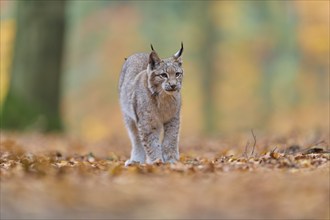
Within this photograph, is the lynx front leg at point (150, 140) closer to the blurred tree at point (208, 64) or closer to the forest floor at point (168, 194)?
the forest floor at point (168, 194)

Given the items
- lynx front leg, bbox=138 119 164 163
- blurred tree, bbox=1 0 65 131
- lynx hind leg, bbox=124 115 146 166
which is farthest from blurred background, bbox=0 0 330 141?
lynx front leg, bbox=138 119 164 163

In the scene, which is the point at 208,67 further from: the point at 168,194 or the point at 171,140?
the point at 168,194

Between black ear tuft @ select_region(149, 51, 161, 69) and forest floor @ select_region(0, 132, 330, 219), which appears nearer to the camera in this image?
forest floor @ select_region(0, 132, 330, 219)

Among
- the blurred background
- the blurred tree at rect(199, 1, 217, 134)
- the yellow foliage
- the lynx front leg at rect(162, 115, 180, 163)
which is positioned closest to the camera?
the lynx front leg at rect(162, 115, 180, 163)

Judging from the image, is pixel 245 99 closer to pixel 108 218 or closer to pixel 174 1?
pixel 174 1

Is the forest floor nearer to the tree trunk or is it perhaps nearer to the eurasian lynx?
the eurasian lynx

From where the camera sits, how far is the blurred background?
31.5 metres

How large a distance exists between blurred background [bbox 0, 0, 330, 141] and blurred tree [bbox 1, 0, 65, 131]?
36.6 feet

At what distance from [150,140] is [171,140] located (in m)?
0.25

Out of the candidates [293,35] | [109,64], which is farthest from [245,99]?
[109,64]

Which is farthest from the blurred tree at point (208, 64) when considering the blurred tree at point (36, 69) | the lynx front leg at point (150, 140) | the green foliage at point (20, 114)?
the lynx front leg at point (150, 140)

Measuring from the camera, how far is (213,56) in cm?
3045

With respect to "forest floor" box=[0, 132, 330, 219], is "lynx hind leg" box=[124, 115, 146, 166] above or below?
below

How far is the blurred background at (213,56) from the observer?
3155 centimetres
